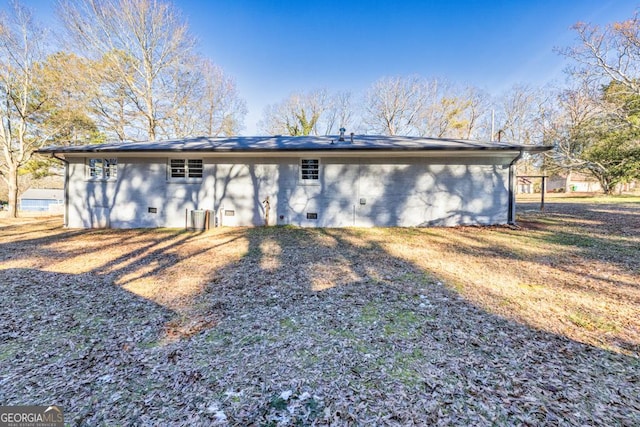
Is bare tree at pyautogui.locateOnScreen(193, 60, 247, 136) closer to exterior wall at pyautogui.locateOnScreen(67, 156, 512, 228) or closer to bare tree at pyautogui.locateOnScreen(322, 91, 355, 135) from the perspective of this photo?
bare tree at pyautogui.locateOnScreen(322, 91, 355, 135)

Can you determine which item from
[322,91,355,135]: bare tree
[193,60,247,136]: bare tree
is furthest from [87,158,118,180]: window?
[322,91,355,135]: bare tree

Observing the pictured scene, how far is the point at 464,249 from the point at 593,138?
21.3 metres

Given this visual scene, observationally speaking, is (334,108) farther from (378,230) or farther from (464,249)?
(464,249)

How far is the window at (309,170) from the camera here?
9227mm

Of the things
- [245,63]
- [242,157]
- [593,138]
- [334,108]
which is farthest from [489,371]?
[334,108]

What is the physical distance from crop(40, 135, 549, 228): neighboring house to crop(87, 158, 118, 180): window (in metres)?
0.04

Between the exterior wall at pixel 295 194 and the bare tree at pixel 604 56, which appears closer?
the exterior wall at pixel 295 194

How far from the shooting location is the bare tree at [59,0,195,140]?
14172 mm

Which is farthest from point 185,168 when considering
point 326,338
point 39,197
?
point 39,197

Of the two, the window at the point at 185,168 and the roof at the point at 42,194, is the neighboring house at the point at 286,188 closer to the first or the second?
the window at the point at 185,168

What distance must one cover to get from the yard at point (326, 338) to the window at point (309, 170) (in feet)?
14.1

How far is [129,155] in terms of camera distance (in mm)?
9078

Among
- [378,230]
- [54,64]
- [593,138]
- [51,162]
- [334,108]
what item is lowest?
[378,230]

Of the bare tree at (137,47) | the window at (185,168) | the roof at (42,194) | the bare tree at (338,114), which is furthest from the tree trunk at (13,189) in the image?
the roof at (42,194)
